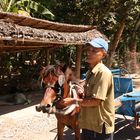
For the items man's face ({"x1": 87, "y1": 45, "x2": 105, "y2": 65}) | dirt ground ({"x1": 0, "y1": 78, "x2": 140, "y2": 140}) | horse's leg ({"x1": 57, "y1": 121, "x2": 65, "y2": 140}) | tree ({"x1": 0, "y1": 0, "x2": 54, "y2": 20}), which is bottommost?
dirt ground ({"x1": 0, "y1": 78, "x2": 140, "y2": 140})

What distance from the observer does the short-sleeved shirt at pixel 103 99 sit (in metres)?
3.61

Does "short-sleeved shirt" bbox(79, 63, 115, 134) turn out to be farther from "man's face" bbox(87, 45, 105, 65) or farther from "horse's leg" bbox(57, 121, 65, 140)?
"horse's leg" bbox(57, 121, 65, 140)

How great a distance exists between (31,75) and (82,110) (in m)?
12.1

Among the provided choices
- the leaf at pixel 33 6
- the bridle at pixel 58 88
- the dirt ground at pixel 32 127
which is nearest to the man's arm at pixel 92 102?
the bridle at pixel 58 88

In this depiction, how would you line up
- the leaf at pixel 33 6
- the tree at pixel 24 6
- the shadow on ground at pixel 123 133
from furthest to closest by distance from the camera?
the leaf at pixel 33 6 < the tree at pixel 24 6 < the shadow on ground at pixel 123 133

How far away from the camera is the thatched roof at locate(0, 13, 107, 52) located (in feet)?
25.3

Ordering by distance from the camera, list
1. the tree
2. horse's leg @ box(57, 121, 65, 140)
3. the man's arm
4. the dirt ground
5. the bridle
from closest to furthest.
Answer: the man's arm < the bridle < horse's leg @ box(57, 121, 65, 140) < the dirt ground < the tree

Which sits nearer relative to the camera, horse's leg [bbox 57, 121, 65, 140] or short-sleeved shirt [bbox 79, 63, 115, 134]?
short-sleeved shirt [bbox 79, 63, 115, 134]

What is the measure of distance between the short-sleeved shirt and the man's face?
0.05 meters

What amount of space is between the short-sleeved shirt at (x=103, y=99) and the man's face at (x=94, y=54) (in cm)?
5

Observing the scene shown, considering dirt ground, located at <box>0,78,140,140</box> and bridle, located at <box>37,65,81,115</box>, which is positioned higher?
bridle, located at <box>37,65,81,115</box>

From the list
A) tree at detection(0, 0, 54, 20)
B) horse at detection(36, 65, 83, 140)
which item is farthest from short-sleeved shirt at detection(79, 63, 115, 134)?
tree at detection(0, 0, 54, 20)

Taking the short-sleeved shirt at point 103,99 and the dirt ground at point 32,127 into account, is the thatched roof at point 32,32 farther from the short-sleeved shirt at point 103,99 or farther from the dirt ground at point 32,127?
the short-sleeved shirt at point 103,99

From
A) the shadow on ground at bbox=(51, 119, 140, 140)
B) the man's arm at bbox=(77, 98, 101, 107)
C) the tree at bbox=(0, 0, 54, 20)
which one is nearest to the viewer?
the man's arm at bbox=(77, 98, 101, 107)
